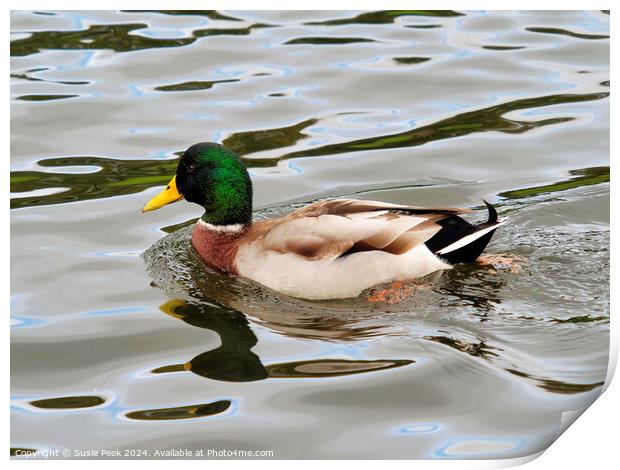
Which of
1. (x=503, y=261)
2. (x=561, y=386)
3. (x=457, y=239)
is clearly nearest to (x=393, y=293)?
(x=457, y=239)

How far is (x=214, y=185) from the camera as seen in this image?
8.14 meters

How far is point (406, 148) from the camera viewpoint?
10023 mm

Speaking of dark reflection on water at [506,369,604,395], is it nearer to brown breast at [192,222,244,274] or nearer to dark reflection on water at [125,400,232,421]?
dark reflection on water at [125,400,232,421]

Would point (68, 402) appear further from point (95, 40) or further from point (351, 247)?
point (95, 40)

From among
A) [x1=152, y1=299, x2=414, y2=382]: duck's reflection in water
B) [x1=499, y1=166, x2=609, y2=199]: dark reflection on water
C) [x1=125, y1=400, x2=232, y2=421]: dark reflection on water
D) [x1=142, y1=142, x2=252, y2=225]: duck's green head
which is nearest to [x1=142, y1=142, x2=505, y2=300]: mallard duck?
[x1=142, y1=142, x2=252, y2=225]: duck's green head

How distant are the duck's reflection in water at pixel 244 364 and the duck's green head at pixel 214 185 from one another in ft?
4.33

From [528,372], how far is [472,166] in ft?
12.4

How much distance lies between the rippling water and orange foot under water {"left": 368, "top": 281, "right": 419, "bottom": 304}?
8 cm

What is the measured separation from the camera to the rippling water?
19.1 feet

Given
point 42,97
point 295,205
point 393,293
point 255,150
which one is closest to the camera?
point 393,293

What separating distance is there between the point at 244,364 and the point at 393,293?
143 cm

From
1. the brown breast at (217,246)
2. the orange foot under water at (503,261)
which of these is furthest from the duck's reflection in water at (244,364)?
the orange foot under water at (503,261)

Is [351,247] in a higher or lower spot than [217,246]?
higher

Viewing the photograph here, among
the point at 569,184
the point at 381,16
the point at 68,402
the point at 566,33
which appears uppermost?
the point at 381,16
